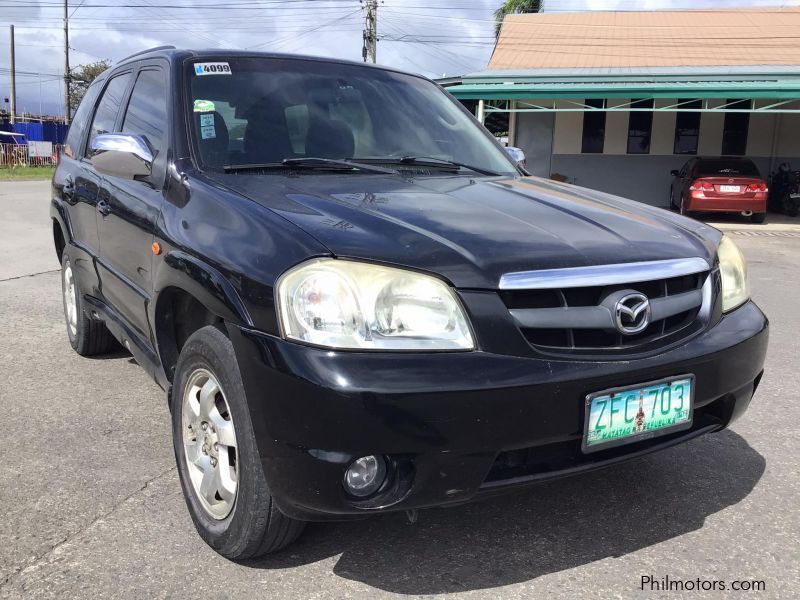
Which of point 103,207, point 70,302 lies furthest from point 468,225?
point 70,302

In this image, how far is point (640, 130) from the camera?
20453 mm

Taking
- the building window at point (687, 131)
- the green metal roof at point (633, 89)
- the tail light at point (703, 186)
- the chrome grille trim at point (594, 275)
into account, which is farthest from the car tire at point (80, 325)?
the building window at point (687, 131)

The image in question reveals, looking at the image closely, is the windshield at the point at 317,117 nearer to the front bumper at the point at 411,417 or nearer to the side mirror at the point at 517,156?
the side mirror at the point at 517,156

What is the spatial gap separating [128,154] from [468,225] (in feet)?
4.82

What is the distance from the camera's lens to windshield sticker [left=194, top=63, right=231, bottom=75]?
3.17m

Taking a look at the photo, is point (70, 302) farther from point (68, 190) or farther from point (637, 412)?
point (637, 412)

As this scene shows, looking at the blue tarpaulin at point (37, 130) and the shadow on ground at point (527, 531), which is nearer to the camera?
the shadow on ground at point (527, 531)

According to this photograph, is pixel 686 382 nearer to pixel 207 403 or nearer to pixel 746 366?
pixel 746 366

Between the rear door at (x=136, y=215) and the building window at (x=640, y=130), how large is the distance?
741 inches

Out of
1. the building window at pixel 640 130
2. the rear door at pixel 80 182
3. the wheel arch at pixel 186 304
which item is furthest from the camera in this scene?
the building window at pixel 640 130

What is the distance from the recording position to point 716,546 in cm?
254

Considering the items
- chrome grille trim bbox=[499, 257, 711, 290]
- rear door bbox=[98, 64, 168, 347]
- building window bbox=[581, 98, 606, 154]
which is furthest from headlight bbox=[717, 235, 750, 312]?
building window bbox=[581, 98, 606, 154]

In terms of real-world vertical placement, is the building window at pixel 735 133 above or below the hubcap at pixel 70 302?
above

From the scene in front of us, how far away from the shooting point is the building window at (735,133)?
65.4 feet
